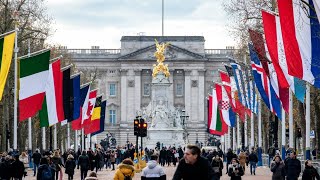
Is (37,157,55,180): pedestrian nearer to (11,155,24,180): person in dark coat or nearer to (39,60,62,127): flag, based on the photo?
(11,155,24,180): person in dark coat

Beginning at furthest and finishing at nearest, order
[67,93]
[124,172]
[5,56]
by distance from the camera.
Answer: [67,93], [5,56], [124,172]

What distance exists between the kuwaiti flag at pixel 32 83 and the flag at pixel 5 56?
3.87m

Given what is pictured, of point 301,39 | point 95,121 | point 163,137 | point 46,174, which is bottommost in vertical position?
point 46,174

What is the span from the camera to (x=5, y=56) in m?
40.2

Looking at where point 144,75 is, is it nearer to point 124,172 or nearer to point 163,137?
point 163,137

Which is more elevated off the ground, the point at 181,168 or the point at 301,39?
the point at 301,39

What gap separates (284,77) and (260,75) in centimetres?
1072

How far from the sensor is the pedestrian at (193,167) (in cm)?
1925

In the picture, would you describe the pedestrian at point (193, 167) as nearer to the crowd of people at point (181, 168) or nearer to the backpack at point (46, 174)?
the crowd of people at point (181, 168)

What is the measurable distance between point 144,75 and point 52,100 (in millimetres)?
129987

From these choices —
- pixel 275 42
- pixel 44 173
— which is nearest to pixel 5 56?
pixel 275 42

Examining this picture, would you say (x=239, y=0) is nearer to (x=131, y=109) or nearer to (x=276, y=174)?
(x=276, y=174)

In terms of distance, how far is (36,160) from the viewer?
57.5 m

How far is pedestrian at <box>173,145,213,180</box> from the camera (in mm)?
19250
